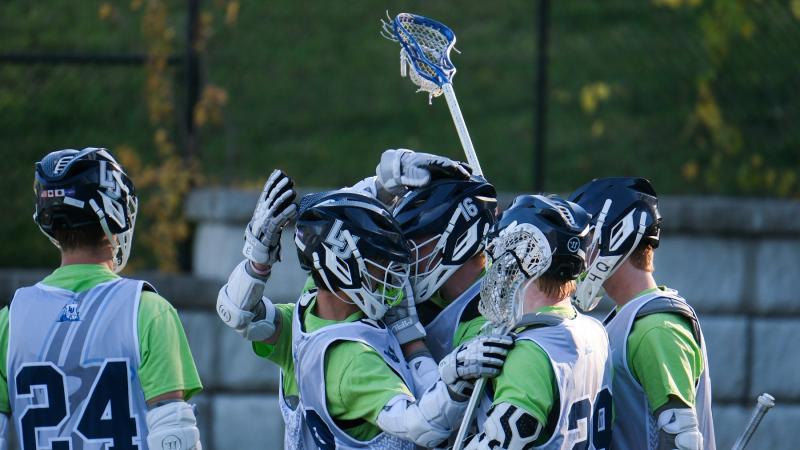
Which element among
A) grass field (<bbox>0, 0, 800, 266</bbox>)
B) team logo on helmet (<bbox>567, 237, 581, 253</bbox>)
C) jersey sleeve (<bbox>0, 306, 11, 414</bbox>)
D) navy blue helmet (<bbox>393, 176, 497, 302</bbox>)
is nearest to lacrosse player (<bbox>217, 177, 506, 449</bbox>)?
navy blue helmet (<bbox>393, 176, 497, 302</bbox>)

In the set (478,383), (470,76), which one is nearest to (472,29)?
(470,76)

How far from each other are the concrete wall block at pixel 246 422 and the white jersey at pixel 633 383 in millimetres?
3845

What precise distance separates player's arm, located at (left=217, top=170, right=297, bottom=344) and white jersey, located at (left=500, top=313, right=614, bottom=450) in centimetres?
97

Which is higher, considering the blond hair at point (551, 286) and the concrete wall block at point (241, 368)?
the blond hair at point (551, 286)

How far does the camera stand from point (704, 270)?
8492mm

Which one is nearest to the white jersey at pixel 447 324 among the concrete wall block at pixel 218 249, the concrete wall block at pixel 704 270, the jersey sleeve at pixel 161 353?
the jersey sleeve at pixel 161 353

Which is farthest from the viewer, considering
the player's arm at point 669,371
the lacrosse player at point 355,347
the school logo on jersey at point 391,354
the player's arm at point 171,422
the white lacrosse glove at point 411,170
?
the white lacrosse glove at point 411,170

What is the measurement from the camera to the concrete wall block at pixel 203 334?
8039 millimetres

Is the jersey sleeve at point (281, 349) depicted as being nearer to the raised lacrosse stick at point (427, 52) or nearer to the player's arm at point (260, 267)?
the player's arm at point (260, 267)

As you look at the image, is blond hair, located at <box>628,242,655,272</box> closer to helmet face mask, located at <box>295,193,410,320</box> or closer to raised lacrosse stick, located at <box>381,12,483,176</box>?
raised lacrosse stick, located at <box>381,12,483,176</box>

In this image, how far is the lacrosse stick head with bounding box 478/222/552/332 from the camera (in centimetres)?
399

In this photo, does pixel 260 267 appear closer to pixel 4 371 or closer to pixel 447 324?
pixel 447 324

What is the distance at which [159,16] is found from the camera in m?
9.04

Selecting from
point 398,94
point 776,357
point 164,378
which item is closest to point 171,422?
point 164,378
